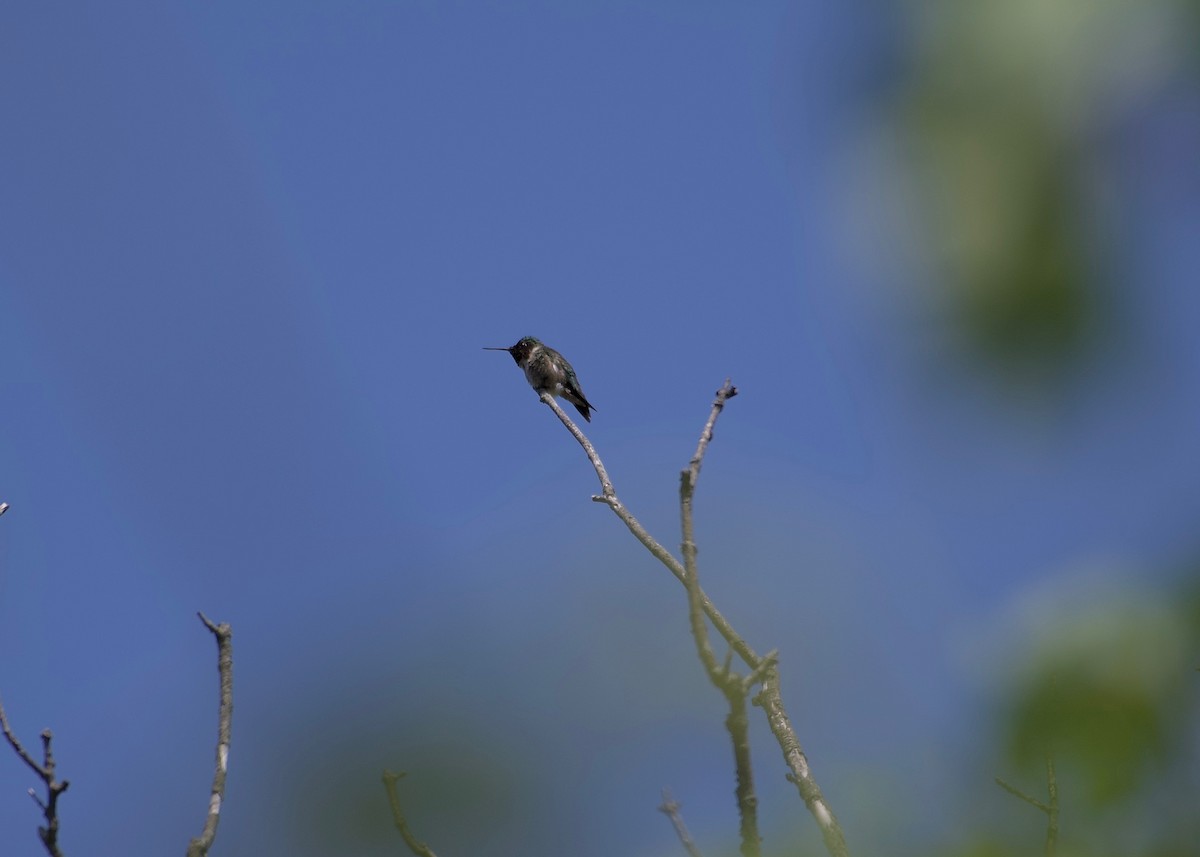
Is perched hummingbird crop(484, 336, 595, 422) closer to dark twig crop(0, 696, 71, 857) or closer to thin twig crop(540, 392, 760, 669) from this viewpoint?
thin twig crop(540, 392, 760, 669)

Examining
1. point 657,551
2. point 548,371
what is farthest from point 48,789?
point 548,371

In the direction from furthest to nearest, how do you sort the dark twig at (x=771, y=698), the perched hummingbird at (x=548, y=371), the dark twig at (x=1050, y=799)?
the perched hummingbird at (x=548, y=371) < the dark twig at (x=771, y=698) < the dark twig at (x=1050, y=799)

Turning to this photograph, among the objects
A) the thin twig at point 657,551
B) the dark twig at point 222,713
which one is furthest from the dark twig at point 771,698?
the dark twig at point 222,713

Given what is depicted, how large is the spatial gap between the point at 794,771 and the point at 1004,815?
1.91m

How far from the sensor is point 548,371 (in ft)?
59.0

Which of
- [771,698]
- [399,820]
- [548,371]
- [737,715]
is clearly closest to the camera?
[737,715]

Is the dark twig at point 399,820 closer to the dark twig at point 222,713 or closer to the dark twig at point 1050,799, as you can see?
the dark twig at point 222,713

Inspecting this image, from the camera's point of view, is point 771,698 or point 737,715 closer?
point 737,715

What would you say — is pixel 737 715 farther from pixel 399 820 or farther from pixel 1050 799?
pixel 399 820

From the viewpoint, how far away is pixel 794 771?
4535 millimetres

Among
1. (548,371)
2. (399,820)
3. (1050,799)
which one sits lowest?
(1050,799)

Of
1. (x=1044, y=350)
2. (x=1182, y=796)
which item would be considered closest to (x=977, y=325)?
(x=1044, y=350)

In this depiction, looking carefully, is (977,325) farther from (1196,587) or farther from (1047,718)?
(1047,718)

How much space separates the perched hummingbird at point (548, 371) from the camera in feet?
59.1
